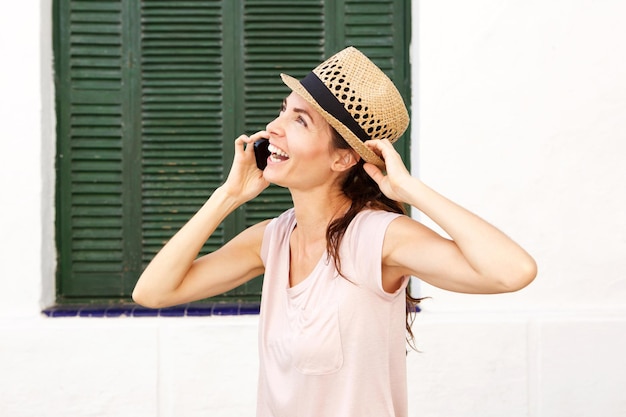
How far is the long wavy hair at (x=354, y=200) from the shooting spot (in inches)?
66.6

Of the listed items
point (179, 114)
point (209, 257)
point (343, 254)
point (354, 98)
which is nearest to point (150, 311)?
point (179, 114)

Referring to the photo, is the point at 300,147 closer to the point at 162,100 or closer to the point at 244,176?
the point at 244,176

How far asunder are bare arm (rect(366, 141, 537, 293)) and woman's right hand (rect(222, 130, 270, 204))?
0.42m

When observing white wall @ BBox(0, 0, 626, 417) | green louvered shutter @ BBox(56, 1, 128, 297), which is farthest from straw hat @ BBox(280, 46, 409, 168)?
green louvered shutter @ BBox(56, 1, 128, 297)

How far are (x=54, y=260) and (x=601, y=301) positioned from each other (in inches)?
113

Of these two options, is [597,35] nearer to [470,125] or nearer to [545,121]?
[545,121]

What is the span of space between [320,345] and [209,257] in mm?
519

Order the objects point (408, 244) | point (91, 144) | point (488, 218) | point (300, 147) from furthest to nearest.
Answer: point (91, 144) → point (488, 218) → point (300, 147) → point (408, 244)

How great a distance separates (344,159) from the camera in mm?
1797

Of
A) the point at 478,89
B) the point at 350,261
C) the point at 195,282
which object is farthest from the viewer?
the point at 478,89

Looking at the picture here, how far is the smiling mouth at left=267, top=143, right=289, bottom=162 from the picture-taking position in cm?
177

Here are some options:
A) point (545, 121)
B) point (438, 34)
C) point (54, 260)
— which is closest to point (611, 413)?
point (545, 121)

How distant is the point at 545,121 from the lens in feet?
11.0

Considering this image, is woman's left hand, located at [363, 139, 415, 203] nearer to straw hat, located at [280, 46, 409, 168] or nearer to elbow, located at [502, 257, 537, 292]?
straw hat, located at [280, 46, 409, 168]
